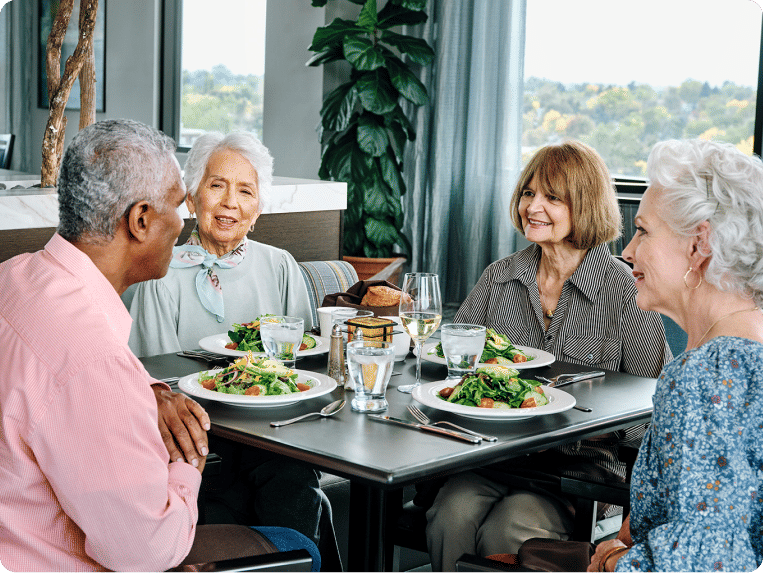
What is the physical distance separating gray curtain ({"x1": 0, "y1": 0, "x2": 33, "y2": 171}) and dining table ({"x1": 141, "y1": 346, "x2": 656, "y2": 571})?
7.08 metres

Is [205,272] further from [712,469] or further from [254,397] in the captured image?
[712,469]

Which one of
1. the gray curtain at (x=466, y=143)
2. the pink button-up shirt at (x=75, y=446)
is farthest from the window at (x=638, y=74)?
the pink button-up shirt at (x=75, y=446)

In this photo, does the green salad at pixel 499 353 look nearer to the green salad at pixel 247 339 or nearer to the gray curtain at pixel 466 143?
the green salad at pixel 247 339

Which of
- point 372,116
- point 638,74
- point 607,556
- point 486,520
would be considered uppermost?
point 638,74

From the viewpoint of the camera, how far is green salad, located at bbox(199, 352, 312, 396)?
1.63 meters

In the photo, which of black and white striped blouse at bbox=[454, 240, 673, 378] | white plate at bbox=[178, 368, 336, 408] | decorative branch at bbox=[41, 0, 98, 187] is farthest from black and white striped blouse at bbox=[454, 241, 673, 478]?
decorative branch at bbox=[41, 0, 98, 187]

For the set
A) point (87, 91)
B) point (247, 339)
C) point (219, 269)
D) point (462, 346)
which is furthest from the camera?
point (87, 91)

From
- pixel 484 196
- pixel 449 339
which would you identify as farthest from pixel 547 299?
pixel 484 196

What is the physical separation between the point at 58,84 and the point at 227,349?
2246 millimetres

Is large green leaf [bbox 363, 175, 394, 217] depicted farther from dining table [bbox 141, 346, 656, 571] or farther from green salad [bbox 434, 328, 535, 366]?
dining table [bbox 141, 346, 656, 571]

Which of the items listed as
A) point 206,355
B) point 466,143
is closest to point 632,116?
point 466,143

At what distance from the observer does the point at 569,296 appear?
91.7 inches

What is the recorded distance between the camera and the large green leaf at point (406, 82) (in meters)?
4.54

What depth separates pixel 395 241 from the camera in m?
4.74
